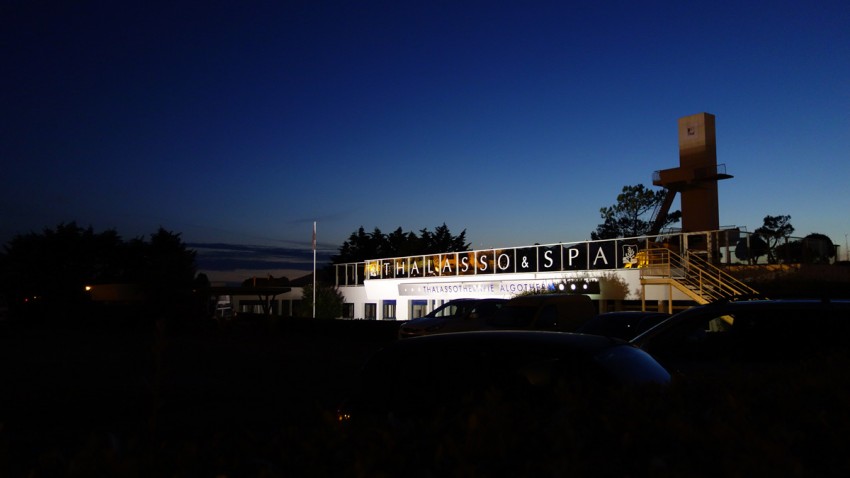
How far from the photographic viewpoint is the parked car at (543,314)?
1687 centimetres

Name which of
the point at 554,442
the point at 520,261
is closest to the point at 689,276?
the point at 520,261

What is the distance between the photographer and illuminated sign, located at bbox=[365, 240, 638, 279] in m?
32.2

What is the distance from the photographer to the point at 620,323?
14234mm

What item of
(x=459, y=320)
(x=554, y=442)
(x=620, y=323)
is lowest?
(x=459, y=320)

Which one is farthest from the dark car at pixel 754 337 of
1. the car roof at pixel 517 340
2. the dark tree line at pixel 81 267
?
the dark tree line at pixel 81 267

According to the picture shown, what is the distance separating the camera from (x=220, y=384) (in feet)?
48.4

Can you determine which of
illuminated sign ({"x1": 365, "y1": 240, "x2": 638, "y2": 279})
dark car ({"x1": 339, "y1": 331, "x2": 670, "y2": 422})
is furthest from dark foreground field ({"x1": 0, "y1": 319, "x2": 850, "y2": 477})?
illuminated sign ({"x1": 365, "y1": 240, "x2": 638, "y2": 279})

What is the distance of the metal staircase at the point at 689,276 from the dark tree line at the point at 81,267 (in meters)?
21.6

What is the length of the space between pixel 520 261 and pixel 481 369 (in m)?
31.2

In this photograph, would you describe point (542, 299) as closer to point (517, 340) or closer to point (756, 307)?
point (756, 307)

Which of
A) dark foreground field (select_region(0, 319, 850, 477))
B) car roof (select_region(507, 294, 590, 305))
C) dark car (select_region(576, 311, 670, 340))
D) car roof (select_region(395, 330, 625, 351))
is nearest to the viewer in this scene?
dark foreground field (select_region(0, 319, 850, 477))

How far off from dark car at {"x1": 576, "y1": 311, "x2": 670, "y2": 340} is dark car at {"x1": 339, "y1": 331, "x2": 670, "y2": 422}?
25.8 ft

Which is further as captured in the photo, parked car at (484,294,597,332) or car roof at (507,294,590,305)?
car roof at (507,294,590,305)

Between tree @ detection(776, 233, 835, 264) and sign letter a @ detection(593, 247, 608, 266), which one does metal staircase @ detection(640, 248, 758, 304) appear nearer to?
sign letter a @ detection(593, 247, 608, 266)
